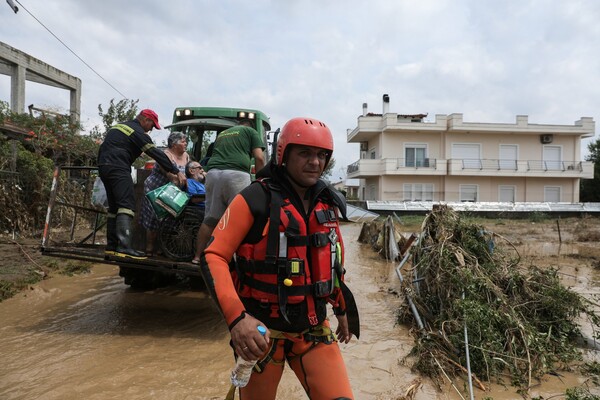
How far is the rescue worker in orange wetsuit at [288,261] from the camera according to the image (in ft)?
5.97

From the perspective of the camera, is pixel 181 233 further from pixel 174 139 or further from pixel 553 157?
pixel 553 157

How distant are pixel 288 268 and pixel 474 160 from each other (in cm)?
3223

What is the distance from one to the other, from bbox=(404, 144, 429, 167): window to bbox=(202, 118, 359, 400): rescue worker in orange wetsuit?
99.0 feet

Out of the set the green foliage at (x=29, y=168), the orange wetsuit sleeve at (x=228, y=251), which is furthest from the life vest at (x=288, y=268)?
the green foliage at (x=29, y=168)

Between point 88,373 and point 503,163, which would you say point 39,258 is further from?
point 503,163

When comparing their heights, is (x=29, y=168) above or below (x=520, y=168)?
below

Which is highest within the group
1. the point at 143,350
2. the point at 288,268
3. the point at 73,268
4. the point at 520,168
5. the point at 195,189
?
the point at 520,168

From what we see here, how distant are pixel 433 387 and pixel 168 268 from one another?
9.51ft

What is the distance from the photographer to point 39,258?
7543 millimetres

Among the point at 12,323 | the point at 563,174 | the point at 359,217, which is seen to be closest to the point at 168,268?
the point at 12,323

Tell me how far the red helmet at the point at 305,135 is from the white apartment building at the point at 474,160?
28481 mm

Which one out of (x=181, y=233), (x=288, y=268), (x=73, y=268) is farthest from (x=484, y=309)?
(x=73, y=268)

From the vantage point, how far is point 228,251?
178 cm

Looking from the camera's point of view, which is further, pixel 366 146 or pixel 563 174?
pixel 366 146
